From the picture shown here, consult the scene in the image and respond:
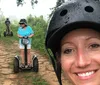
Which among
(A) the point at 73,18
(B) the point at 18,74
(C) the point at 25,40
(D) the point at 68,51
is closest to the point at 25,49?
(C) the point at 25,40

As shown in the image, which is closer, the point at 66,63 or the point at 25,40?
the point at 66,63

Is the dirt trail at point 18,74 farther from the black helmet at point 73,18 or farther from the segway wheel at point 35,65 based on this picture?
the black helmet at point 73,18

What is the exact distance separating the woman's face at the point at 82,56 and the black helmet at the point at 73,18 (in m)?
0.06

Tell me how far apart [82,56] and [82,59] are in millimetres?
25

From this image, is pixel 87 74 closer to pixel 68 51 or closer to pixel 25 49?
pixel 68 51

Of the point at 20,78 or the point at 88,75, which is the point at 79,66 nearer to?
the point at 88,75

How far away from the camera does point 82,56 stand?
190 cm

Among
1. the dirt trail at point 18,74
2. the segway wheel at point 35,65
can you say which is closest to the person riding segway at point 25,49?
the segway wheel at point 35,65

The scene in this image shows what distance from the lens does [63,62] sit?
2.05 meters

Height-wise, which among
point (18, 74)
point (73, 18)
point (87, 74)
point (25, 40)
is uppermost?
point (25, 40)

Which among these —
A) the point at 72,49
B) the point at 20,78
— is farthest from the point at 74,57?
the point at 20,78

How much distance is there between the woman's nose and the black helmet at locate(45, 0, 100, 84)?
196 millimetres

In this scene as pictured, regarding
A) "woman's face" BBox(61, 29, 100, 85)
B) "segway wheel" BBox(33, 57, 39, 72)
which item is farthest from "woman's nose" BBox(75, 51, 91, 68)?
"segway wheel" BBox(33, 57, 39, 72)

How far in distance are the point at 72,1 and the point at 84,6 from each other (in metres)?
0.12
